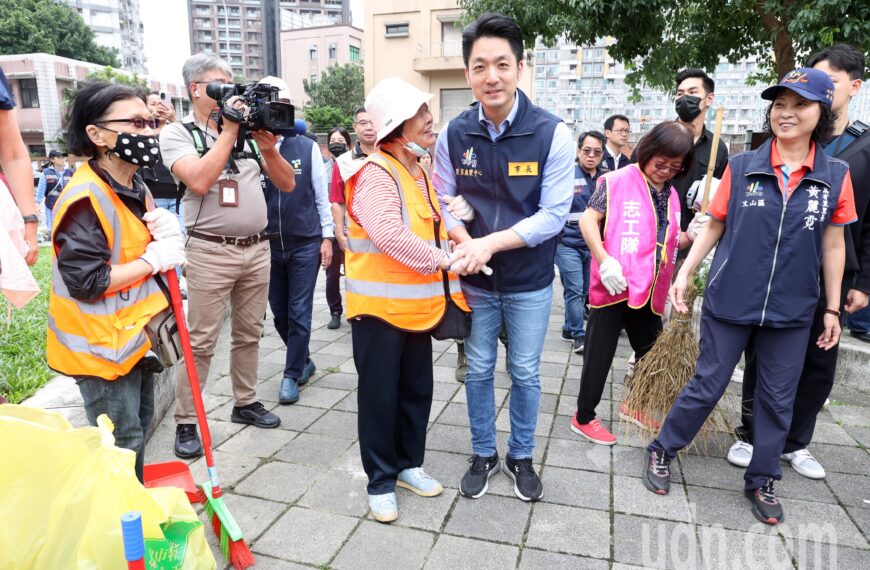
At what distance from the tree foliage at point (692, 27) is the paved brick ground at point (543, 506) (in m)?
3.39

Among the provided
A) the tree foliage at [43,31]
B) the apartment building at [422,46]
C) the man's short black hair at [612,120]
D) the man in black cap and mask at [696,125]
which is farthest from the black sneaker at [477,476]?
the tree foliage at [43,31]

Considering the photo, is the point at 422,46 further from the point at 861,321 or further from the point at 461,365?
the point at 861,321

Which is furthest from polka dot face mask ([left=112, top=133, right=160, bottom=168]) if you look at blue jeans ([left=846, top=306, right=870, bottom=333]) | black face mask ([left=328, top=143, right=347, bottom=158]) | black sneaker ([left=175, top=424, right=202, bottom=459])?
black face mask ([left=328, top=143, right=347, bottom=158])

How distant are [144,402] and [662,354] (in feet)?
8.88

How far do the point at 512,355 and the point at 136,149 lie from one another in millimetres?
1806

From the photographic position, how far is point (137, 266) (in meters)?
2.10

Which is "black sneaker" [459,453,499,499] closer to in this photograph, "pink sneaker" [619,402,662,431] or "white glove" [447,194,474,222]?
"pink sneaker" [619,402,662,431]

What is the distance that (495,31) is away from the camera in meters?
2.38

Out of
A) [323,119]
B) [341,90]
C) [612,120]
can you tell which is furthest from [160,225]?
[341,90]

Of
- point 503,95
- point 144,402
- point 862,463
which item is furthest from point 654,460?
point 144,402

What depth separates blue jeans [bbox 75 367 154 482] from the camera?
212 cm

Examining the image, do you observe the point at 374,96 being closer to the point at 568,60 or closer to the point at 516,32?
the point at 516,32

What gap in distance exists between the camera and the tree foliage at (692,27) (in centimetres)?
495

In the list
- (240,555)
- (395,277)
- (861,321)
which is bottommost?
(240,555)
